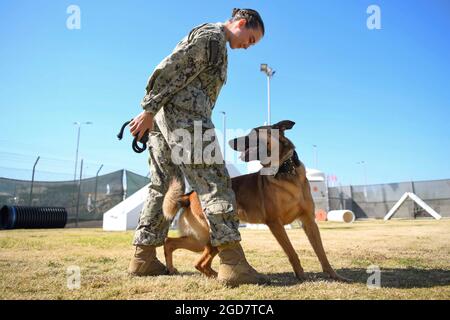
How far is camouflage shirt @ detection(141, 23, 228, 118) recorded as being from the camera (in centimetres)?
281

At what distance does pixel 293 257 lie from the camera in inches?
128

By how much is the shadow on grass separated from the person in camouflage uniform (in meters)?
0.55

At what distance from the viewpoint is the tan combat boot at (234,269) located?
2605mm

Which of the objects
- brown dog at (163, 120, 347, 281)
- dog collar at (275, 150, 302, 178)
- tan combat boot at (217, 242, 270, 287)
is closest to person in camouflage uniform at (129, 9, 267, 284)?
tan combat boot at (217, 242, 270, 287)

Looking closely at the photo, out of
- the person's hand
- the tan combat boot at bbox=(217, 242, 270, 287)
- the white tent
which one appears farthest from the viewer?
the white tent

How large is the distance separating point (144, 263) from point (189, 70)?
77.7 inches

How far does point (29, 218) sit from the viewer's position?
50.6 ft

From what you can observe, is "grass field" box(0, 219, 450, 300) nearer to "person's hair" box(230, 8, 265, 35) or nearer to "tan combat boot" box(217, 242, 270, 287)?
"tan combat boot" box(217, 242, 270, 287)

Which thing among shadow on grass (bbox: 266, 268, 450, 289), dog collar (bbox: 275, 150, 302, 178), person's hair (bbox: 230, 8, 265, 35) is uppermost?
person's hair (bbox: 230, 8, 265, 35)

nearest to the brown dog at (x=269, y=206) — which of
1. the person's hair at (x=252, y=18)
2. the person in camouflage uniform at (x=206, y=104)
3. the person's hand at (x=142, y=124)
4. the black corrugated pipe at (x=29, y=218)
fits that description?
the person in camouflage uniform at (x=206, y=104)

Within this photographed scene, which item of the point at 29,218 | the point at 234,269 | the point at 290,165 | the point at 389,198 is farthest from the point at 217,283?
the point at 389,198

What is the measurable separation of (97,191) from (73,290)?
61.7 ft

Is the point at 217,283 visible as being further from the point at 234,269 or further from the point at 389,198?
the point at 389,198
